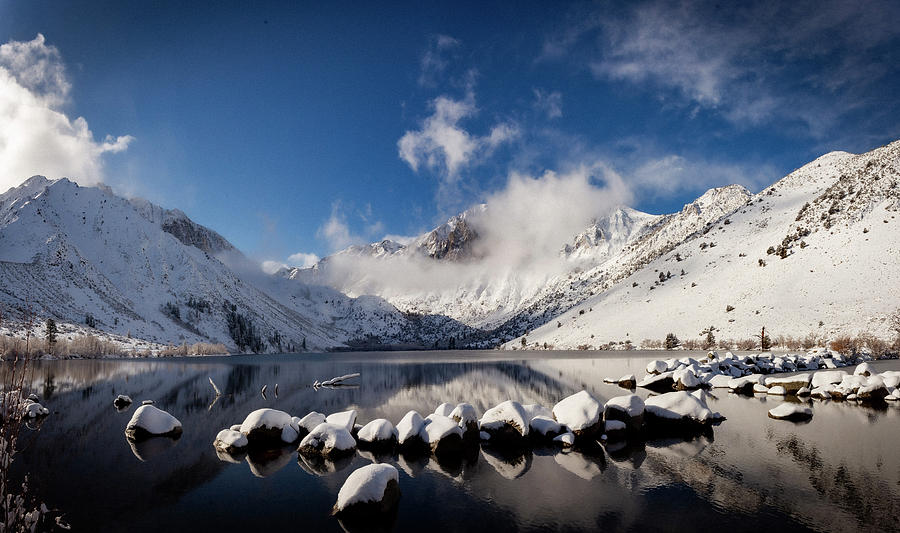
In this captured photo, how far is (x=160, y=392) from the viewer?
5125 centimetres

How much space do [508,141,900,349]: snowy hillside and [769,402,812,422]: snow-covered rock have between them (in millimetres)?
63602

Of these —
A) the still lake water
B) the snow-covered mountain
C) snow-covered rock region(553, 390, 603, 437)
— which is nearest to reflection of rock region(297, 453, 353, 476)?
the still lake water

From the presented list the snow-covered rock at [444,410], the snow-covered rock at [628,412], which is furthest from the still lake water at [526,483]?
the snow-covered rock at [444,410]

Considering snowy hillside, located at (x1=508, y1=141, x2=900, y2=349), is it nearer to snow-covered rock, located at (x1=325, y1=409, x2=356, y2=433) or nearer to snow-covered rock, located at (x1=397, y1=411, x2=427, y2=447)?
snow-covered rock, located at (x1=397, y1=411, x2=427, y2=447)

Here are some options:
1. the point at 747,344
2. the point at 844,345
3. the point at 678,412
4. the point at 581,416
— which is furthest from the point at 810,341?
the point at 581,416

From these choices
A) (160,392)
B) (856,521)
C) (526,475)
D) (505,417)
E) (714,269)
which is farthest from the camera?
(714,269)

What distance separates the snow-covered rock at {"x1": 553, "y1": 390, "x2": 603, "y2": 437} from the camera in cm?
2673

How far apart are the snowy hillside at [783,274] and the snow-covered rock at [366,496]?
3692 inches

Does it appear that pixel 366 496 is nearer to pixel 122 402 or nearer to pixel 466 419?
pixel 466 419

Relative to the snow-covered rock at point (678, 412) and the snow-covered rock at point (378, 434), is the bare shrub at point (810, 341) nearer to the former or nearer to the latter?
the snow-covered rock at point (678, 412)

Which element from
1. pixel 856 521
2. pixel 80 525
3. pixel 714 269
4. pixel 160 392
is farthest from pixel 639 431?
pixel 714 269

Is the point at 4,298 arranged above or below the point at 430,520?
above

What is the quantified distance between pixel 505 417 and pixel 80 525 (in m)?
19.3

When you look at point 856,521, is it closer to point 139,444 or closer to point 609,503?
point 609,503
